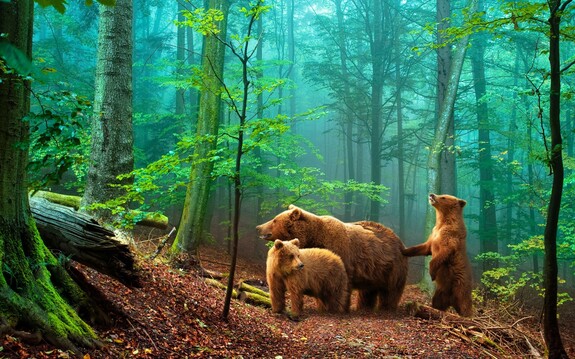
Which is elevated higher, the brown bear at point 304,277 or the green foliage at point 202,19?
the green foliage at point 202,19

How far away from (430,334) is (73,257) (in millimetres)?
4861

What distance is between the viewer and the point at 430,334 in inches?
245

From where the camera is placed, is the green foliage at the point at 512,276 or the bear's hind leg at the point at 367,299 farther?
the green foliage at the point at 512,276

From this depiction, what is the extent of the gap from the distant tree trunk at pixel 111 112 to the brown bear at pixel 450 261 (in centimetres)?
535

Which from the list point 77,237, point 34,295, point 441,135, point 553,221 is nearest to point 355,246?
point 553,221

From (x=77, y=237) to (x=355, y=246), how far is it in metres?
5.09

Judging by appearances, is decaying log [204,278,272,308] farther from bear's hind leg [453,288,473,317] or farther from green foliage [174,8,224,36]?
green foliage [174,8,224,36]

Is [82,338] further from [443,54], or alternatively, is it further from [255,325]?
[443,54]

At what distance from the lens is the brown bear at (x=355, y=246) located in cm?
785

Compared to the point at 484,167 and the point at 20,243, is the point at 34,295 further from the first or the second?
the point at 484,167

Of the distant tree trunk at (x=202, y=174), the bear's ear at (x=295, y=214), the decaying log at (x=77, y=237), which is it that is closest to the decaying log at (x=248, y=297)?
the bear's ear at (x=295, y=214)

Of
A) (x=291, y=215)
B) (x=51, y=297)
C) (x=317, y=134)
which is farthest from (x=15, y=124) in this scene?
(x=317, y=134)

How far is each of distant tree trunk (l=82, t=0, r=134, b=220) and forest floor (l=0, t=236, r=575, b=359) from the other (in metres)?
1.50

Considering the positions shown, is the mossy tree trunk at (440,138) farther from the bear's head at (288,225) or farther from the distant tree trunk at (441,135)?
the bear's head at (288,225)
